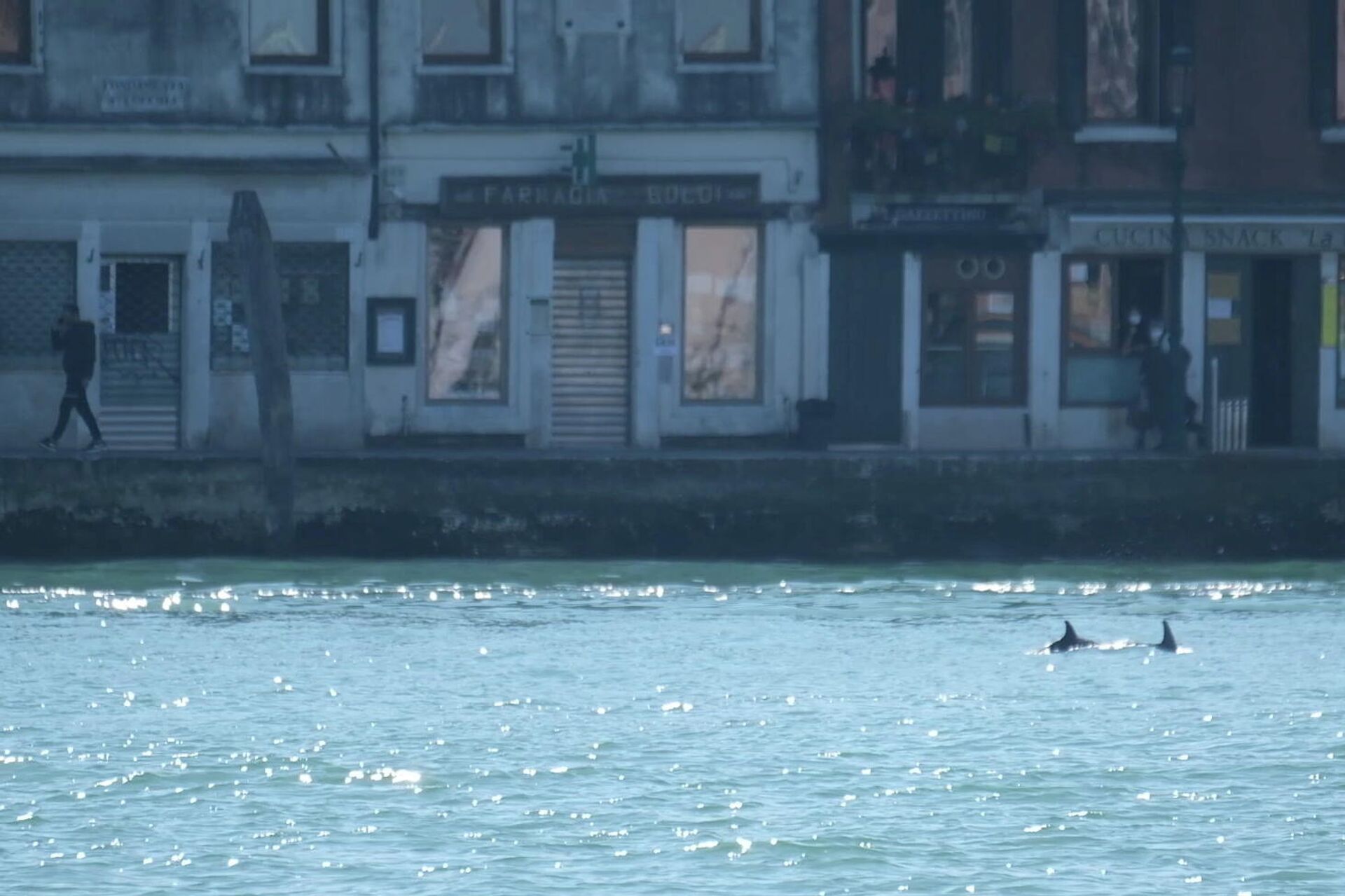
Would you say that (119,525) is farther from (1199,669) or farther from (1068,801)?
(1068,801)

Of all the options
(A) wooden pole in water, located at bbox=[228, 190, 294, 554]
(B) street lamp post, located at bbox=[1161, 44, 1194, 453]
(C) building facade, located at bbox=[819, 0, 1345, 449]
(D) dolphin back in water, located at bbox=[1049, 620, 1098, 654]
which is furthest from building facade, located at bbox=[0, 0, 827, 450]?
(D) dolphin back in water, located at bbox=[1049, 620, 1098, 654]

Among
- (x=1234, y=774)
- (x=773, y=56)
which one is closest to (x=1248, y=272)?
(x=773, y=56)

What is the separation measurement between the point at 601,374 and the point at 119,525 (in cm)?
848

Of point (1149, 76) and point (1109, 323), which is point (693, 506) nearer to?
point (1109, 323)

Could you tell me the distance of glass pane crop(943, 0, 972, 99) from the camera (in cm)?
3384

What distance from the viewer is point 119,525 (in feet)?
86.3

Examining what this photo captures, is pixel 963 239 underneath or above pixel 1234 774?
above

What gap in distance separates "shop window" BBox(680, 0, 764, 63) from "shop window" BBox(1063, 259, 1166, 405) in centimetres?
390

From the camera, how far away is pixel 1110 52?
3397cm

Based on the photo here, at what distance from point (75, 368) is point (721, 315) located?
660 centimetres

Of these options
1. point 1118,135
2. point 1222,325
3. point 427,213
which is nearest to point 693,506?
point 427,213

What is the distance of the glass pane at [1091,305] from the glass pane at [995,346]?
0.61m

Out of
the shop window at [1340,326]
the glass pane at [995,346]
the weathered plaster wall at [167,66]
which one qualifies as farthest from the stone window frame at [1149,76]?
the weathered plaster wall at [167,66]

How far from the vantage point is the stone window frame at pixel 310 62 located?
33.4m
